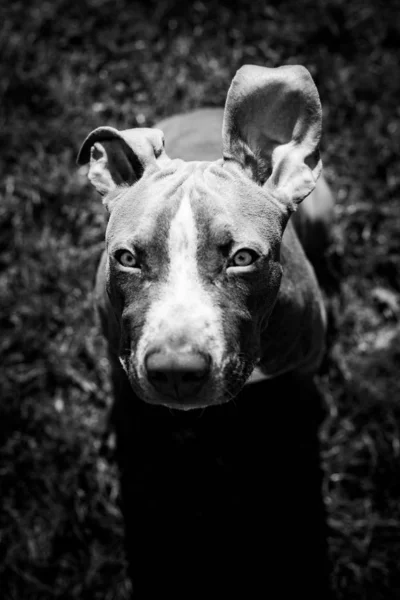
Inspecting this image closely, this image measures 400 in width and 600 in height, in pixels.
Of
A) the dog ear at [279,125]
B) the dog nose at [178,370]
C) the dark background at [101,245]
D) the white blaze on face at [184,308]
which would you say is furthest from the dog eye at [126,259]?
the dark background at [101,245]

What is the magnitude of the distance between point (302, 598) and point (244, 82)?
10.2 feet

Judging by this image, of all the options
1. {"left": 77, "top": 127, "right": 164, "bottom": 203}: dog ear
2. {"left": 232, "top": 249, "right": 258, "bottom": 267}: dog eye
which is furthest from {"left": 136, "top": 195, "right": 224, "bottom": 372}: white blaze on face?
{"left": 77, "top": 127, "right": 164, "bottom": 203}: dog ear

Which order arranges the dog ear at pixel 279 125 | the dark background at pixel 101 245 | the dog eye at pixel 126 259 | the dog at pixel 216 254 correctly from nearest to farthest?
the dog at pixel 216 254 < the dog eye at pixel 126 259 < the dog ear at pixel 279 125 < the dark background at pixel 101 245

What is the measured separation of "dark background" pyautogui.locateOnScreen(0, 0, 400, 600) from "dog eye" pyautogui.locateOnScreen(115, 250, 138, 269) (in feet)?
6.81

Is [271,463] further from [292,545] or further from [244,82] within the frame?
[244,82]

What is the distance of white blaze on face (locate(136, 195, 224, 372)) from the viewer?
2420mm

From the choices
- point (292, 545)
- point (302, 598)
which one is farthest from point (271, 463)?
point (302, 598)

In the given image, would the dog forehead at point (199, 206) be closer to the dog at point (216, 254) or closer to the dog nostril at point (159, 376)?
the dog at point (216, 254)

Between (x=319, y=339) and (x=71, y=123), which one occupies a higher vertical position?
(x=71, y=123)

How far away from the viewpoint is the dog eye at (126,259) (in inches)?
103

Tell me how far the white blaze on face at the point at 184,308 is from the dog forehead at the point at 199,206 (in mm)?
34

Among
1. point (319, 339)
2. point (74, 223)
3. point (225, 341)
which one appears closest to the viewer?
point (225, 341)

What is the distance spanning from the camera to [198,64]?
515 centimetres

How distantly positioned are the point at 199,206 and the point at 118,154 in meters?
0.58
